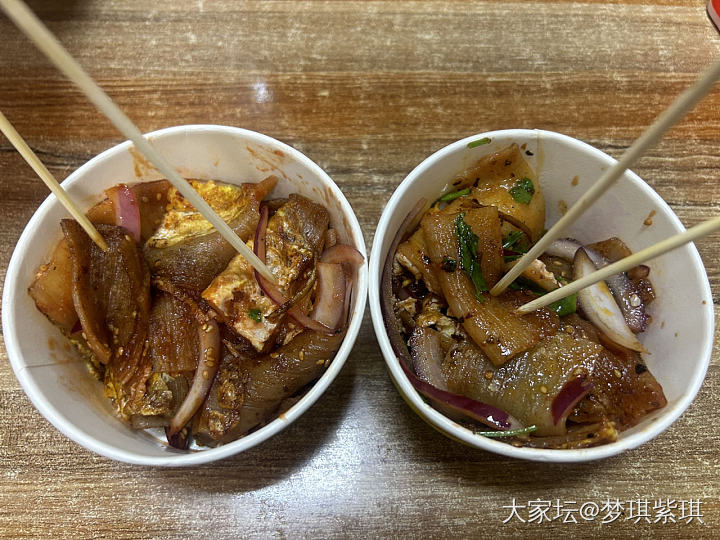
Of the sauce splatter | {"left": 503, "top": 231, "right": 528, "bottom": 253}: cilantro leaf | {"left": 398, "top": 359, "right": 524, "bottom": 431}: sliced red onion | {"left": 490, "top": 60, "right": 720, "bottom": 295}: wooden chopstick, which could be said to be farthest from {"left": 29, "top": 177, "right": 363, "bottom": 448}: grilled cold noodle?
the sauce splatter

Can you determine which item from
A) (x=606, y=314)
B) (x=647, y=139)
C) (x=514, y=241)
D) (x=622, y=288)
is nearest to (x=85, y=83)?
(x=647, y=139)

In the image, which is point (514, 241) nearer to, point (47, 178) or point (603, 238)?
point (603, 238)

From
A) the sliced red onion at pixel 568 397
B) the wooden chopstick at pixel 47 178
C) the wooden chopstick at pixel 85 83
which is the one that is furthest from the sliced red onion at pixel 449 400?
the wooden chopstick at pixel 47 178

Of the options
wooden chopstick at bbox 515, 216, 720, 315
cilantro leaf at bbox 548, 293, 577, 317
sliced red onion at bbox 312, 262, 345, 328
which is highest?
wooden chopstick at bbox 515, 216, 720, 315

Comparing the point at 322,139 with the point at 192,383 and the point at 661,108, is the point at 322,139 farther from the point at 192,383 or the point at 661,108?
the point at 661,108

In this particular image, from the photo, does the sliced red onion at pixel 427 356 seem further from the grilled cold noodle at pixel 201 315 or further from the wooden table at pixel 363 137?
the wooden table at pixel 363 137

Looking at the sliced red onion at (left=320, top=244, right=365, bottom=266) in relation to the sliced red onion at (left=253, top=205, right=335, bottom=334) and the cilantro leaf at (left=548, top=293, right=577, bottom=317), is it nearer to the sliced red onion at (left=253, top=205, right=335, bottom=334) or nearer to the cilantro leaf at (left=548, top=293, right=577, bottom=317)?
the sliced red onion at (left=253, top=205, right=335, bottom=334)
